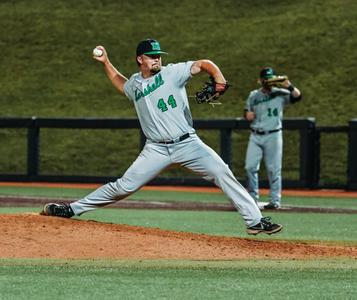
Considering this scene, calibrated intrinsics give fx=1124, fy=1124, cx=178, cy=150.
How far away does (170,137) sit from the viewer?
10016mm

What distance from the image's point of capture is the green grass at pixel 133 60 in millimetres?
29062

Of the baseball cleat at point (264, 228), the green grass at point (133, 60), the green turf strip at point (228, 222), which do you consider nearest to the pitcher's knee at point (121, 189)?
the baseball cleat at point (264, 228)

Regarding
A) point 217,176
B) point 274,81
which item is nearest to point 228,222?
point 274,81

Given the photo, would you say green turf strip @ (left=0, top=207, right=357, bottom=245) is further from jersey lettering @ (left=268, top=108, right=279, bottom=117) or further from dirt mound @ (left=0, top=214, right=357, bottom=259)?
dirt mound @ (left=0, top=214, right=357, bottom=259)

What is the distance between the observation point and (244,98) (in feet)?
106

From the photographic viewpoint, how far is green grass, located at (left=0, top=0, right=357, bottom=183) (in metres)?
29.1

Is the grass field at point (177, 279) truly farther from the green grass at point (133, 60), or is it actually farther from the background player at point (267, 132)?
the green grass at point (133, 60)

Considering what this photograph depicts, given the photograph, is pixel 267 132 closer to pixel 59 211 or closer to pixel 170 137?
→ pixel 59 211

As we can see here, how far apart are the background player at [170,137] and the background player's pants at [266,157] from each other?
5750mm

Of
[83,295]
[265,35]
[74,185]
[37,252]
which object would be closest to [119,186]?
[37,252]

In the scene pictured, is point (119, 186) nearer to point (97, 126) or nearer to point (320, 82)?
point (97, 126)

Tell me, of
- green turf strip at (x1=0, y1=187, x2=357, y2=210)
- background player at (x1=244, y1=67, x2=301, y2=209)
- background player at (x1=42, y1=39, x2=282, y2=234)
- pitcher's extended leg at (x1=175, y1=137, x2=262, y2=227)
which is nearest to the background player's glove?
background player at (x1=244, y1=67, x2=301, y2=209)

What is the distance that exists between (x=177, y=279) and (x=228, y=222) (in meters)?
6.16

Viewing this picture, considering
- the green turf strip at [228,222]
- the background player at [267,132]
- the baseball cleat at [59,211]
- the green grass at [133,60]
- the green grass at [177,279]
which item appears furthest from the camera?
the green grass at [133,60]
